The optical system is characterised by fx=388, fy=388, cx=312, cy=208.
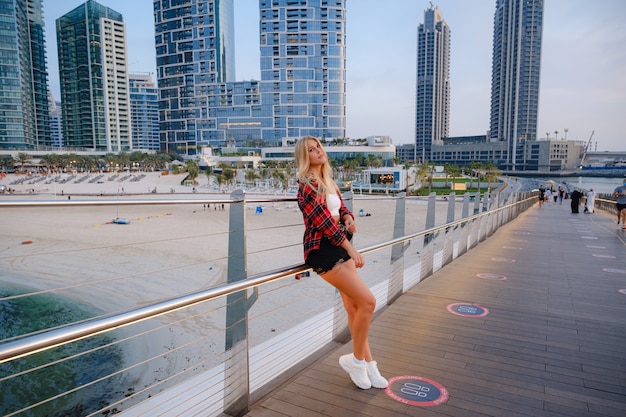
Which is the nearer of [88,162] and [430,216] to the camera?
[430,216]

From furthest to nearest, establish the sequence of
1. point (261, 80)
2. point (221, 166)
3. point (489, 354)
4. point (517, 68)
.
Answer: point (517, 68) → point (261, 80) → point (221, 166) → point (489, 354)

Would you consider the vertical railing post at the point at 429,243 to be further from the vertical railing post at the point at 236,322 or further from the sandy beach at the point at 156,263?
the vertical railing post at the point at 236,322

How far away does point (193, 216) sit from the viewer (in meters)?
40.4

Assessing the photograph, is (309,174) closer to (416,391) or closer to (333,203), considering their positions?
(333,203)

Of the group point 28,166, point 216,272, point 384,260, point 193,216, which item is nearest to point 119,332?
point 216,272

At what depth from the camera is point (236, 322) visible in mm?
2455

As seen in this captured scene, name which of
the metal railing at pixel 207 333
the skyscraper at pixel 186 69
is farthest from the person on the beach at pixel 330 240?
the skyscraper at pixel 186 69

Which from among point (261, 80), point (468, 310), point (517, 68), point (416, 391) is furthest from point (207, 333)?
point (517, 68)

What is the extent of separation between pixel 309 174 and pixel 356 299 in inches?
37.4

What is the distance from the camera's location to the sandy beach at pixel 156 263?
10.1 m

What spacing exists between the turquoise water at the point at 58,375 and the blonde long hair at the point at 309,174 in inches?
266

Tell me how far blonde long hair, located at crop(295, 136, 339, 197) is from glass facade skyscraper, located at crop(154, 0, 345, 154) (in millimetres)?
120593

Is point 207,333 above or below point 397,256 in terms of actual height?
below

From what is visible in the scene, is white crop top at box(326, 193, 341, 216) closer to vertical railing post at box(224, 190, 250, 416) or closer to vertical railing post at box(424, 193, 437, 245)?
vertical railing post at box(224, 190, 250, 416)
